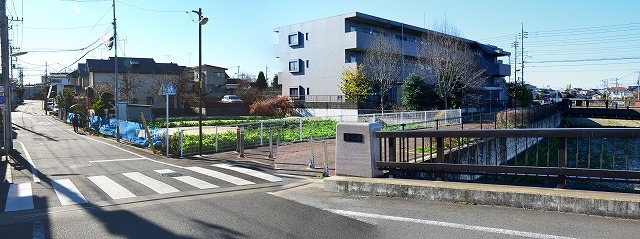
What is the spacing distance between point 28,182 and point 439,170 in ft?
33.8

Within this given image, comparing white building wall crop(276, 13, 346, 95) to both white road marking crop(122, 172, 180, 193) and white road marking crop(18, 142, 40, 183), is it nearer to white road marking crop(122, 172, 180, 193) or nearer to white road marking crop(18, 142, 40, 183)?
white road marking crop(18, 142, 40, 183)

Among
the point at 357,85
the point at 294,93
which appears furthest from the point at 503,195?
the point at 294,93

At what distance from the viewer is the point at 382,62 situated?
41844 millimetres

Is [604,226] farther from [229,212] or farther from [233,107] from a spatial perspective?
[233,107]

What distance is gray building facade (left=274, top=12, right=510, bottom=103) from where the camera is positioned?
4519cm

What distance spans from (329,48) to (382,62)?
7.18m

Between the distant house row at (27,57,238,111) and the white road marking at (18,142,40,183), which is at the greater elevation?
the distant house row at (27,57,238,111)

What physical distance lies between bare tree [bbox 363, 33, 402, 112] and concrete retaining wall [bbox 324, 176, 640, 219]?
33465 mm

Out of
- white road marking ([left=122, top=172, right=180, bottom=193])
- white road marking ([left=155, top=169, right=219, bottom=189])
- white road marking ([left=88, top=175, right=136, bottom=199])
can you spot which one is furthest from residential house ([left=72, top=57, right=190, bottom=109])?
white road marking ([left=155, top=169, right=219, bottom=189])

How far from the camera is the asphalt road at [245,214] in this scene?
5730 millimetres

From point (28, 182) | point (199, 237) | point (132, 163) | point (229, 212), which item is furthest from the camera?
point (132, 163)

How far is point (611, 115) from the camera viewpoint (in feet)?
142

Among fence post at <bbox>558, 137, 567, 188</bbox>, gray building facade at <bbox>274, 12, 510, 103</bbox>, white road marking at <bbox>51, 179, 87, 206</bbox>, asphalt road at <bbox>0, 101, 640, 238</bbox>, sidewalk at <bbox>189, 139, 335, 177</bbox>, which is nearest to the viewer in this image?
asphalt road at <bbox>0, 101, 640, 238</bbox>

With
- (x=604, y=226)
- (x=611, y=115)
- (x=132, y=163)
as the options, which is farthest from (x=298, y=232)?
(x=611, y=115)
